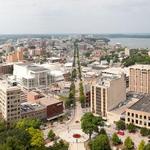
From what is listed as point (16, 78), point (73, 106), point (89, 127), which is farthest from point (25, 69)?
point (89, 127)

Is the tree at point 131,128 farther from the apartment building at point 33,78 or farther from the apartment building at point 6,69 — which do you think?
the apartment building at point 6,69

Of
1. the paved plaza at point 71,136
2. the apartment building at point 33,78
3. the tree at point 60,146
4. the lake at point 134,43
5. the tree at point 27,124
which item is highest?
the lake at point 134,43

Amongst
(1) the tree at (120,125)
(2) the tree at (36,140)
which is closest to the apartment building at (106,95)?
(1) the tree at (120,125)

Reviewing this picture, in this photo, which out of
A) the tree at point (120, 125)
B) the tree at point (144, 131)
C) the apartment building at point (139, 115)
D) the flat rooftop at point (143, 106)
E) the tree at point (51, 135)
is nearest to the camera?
the tree at point (51, 135)

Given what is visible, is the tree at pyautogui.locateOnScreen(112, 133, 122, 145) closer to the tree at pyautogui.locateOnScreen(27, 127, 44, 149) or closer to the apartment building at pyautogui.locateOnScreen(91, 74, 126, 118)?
the tree at pyautogui.locateOnScreen(27, 127, 44, 149)

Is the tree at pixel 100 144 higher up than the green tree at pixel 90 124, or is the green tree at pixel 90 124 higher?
the green tree at pixel 90 124

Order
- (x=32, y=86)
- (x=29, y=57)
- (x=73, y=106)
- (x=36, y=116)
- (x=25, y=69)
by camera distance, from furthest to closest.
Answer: (x=29, y=57) → (x=25, y=69) → (x=32, y=86) → (x=73, y=106) → (x=36, y=116)

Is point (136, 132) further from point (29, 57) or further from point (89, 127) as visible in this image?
point (29, 57)
